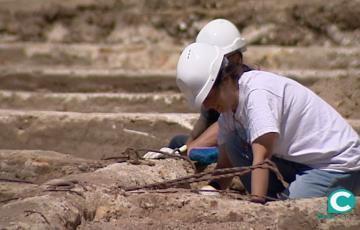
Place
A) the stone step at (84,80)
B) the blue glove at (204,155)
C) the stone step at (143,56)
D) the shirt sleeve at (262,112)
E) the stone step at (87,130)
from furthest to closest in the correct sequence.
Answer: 1. the stone step at (84,80)
2. the stone step at (143,56)
3. the stone step at (87,130)
4. the blue glove at (204,155)
5. the shirt sleeve at (262,112)

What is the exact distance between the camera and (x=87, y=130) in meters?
7.18

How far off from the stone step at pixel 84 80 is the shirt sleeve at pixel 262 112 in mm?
4494

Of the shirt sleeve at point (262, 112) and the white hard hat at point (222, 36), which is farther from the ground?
the shirt sleeve at point (262, 112)

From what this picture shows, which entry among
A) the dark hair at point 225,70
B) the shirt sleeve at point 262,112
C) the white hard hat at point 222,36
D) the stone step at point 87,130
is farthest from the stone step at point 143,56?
the shirt sleeve at point 262,112

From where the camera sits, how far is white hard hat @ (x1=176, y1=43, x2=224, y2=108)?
3.97 m

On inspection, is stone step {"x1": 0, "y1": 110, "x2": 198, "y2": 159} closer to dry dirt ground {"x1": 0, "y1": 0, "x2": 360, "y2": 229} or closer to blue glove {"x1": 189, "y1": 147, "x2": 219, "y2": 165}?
dry dirt ground {"x1": 0, "y1": 0, "x2": 360, "y2": 229}

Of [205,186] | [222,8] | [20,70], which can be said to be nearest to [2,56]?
[20,70]

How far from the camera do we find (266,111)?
12.5ft

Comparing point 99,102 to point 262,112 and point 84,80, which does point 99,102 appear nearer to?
point 84,80

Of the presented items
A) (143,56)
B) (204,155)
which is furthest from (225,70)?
(143,56)

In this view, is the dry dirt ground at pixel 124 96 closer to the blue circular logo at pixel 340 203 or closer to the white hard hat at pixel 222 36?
the blue circular logo at pixel 340 203

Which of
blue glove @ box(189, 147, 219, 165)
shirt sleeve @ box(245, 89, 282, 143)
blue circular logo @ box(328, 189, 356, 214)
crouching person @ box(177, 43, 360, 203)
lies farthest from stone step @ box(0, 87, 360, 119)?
blue circular logo @ box(328, 189, 356, 214)

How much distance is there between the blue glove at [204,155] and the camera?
523cm

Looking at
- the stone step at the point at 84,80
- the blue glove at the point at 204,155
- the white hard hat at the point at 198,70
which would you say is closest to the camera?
the white hard hat at the point at 198,70
